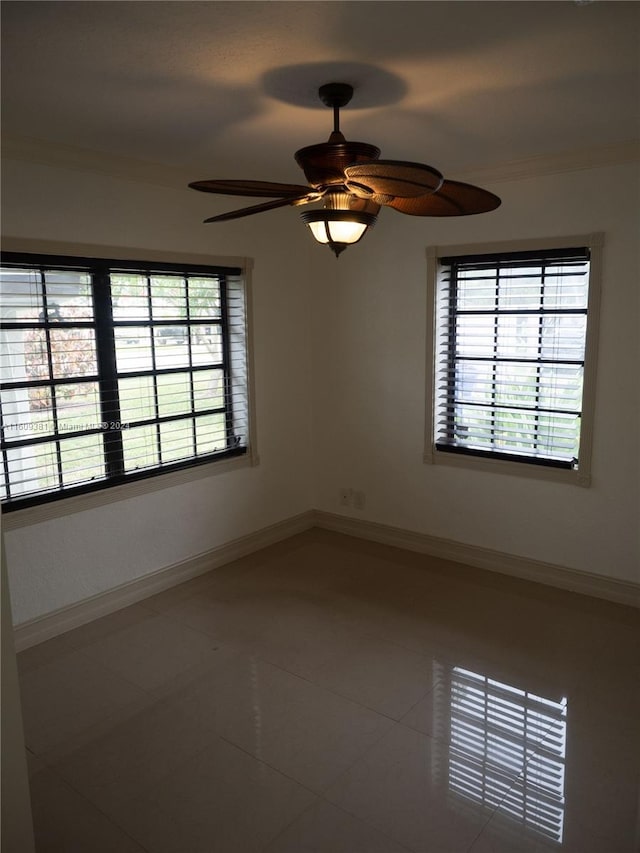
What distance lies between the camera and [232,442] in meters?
4.59

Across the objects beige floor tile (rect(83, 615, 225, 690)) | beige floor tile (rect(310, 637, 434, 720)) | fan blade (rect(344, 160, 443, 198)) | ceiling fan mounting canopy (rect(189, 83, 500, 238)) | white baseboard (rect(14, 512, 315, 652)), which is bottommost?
beige floor tile (rect(310, 637, 434, 720))

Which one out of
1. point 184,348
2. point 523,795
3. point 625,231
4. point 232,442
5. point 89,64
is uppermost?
point 89,64

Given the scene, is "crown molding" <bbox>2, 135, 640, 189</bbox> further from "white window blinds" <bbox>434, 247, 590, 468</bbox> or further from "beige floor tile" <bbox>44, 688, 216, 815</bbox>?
"beige floor tile" <bbox>44, 688, 216, 815</bbox>

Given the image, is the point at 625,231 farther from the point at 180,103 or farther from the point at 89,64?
the point at 89,64

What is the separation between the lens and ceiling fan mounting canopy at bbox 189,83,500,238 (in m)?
2.06

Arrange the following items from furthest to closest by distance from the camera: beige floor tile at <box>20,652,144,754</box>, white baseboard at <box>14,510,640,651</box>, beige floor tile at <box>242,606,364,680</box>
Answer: white baseboard at <box>14,510,640,651</box>
beige floor tile at <box>242,606,364,680</box>
beige floor tile at <box>20,652,144,754</box>

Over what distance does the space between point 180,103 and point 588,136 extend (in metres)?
2.10

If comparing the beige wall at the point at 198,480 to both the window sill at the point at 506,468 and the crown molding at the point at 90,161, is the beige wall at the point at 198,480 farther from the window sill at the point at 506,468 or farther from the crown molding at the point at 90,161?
the window sill at the point at 506,468

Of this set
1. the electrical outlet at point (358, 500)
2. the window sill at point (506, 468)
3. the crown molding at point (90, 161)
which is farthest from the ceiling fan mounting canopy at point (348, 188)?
the electrical outlet at point (358, 500)

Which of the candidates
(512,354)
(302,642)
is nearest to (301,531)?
(302,642)

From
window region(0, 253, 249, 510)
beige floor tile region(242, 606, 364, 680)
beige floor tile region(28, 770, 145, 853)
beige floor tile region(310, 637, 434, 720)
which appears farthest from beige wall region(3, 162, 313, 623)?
beige floor tile region(310, 637, 434, 720)

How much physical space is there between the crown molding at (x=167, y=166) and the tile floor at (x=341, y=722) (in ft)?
8.51

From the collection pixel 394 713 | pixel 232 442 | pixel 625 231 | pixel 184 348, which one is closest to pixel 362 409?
pixel 232 442

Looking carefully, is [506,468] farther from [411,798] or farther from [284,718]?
[411,798]
